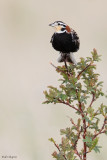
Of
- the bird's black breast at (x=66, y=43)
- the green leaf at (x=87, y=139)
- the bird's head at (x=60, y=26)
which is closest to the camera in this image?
the green leaf at (x=87, y=139)

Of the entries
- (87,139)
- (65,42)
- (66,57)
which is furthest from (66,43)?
(87,139)

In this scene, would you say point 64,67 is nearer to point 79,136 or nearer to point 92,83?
point 92,83

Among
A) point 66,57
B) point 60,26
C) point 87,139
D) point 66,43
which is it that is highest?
point 60,26

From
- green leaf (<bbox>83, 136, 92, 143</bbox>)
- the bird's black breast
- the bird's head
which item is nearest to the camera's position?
green leaf (<bbox>83, 136, 92, 143</bbox>)

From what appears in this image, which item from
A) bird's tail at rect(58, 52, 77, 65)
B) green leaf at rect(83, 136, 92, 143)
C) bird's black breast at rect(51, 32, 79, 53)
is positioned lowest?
green leaf at rect(83, 136, 92, 143)

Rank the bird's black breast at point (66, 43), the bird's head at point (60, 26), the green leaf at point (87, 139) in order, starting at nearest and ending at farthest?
the green leaf at point (87, 139) → the bird's head at point (60, 26) → the bird's black breast at point (66, 43)

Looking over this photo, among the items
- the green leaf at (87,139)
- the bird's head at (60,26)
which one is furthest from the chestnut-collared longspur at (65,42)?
the green leaf at (87,139)

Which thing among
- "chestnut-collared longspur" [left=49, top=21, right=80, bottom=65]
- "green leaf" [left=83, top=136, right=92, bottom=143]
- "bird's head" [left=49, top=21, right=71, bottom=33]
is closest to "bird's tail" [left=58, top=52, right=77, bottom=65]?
"chestnut-collared longspur" [left=49, top=21, right=80, bottom=65]

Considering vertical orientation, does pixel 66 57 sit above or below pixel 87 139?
above

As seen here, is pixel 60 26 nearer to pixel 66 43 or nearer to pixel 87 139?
pixel 66 43

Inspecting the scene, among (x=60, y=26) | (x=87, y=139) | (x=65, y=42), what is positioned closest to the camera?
(x=87, y=139)

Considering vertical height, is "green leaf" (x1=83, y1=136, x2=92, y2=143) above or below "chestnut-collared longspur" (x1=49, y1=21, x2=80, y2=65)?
below

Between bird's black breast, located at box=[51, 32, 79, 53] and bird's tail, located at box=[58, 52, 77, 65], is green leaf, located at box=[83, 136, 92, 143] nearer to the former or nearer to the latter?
bird's tail, located at box=[58, 52, 77, 65]

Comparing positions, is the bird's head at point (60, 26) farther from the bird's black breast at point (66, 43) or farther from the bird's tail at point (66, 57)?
the bird's tail at point (66, 57)
